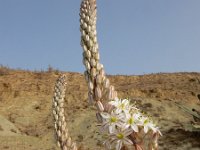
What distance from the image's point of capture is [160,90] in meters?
22.5

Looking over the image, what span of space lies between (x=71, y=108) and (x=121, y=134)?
→ 18.1m

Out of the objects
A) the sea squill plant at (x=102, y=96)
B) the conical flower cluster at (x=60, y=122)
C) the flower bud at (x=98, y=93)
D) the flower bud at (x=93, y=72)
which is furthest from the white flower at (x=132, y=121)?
the conical flower cluster at (x=60, y=122)

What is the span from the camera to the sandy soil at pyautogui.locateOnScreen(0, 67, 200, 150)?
1681cm

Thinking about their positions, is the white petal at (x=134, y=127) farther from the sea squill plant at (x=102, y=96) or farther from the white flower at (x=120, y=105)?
the white flower at (x=120, y=105)

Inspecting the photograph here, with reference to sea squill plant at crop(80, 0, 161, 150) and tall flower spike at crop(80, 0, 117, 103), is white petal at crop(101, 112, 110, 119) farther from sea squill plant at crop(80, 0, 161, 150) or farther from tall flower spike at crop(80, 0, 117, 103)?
tall flower spike at crop(80, 0, 117, 103)

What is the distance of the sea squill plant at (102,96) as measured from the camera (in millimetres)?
3486

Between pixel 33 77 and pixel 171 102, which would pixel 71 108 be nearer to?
pixel 171 102

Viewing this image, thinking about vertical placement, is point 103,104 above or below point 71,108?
above

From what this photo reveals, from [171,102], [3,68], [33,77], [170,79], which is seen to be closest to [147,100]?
[171,102]

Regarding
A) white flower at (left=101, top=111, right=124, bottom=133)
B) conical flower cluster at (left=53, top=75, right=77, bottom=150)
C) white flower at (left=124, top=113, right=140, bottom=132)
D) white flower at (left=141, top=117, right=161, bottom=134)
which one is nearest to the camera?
white flower at (left=101, top=111, right=124, bottom=133)

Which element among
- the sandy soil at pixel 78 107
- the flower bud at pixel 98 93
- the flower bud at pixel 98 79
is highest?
the flower bud at pixel 98 79

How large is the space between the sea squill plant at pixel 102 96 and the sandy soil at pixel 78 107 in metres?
11.5

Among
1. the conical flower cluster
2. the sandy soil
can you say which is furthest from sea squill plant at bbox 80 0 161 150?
the sandy soil

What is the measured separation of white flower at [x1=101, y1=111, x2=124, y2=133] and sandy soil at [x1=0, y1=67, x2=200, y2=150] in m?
11.5
